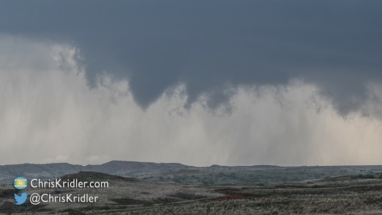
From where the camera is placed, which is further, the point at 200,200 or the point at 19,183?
the point at 19,183

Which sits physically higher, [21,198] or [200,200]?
[21,198]

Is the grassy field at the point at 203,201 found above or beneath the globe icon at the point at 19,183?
beneath

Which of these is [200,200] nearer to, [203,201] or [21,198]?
[203,201]

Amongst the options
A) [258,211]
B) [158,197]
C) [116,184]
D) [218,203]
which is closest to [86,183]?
[116,184]

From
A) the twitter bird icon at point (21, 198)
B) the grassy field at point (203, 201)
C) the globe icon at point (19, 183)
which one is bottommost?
the grassy field at point (203, 201)

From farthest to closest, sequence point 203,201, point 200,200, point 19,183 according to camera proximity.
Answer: point 19,183, point 200,200, point 203,201

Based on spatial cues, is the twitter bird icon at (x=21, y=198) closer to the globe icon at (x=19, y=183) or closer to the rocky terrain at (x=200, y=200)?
the rocky terrain at (x=200, y=200)

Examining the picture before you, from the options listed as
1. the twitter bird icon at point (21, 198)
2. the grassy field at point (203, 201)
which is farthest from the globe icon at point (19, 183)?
the twitter bird icon at point (21, 198)

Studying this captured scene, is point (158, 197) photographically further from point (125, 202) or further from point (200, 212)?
point (200, 212)

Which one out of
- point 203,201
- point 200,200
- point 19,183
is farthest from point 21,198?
point 203,201

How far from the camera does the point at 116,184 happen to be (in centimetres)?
12850

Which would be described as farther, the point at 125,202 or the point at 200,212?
the point at 125,202

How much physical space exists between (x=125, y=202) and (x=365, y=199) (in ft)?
135

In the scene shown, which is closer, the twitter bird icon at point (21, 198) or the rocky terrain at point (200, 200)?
the rocky terrain at point (200, 200)
